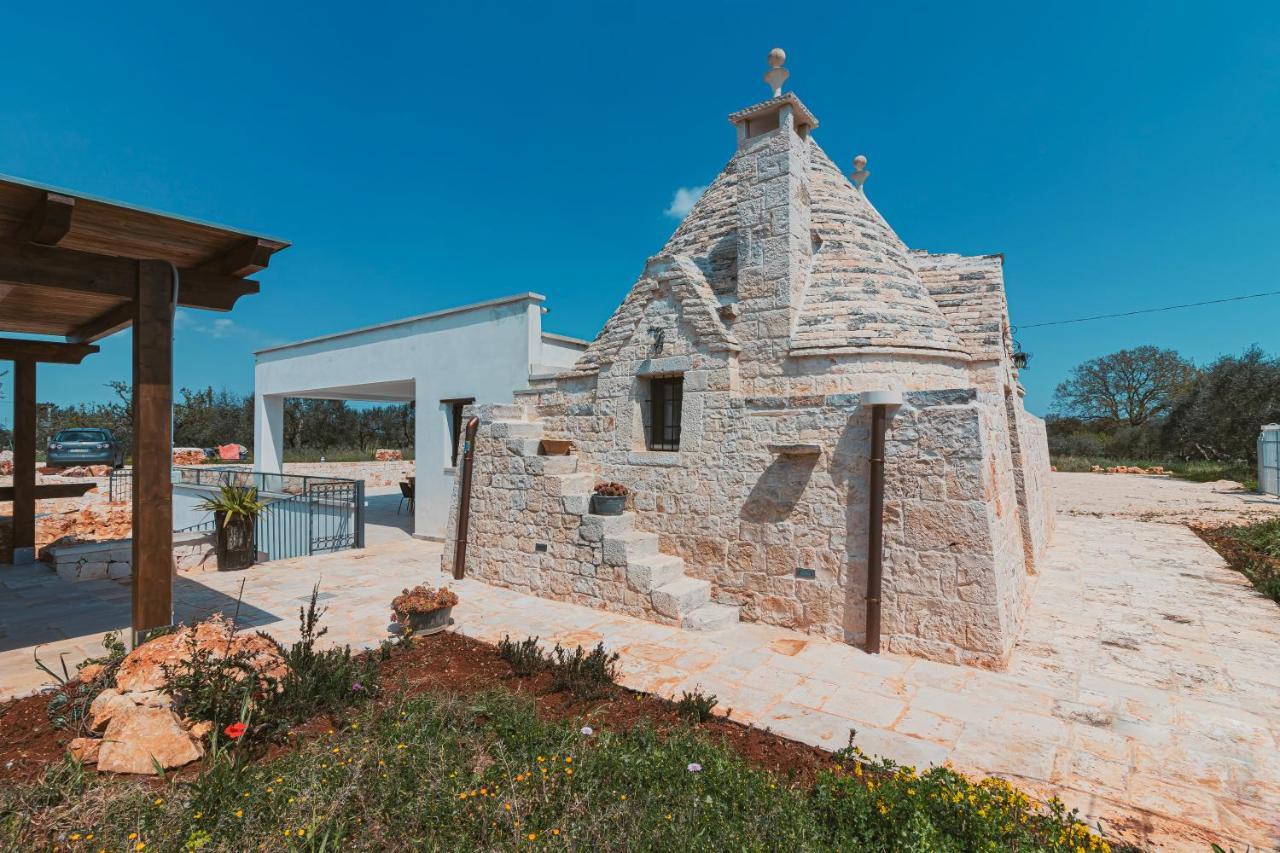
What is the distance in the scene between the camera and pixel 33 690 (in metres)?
4.42

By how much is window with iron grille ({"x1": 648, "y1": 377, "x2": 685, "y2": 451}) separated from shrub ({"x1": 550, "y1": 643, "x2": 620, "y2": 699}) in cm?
361

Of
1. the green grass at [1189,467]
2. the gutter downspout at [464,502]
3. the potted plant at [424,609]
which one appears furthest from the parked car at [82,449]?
the green grass at [1189,467]

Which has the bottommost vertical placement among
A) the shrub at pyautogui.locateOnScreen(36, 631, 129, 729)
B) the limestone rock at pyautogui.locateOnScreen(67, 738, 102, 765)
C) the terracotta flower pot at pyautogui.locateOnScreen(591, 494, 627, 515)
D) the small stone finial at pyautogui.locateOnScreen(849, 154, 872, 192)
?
the limestone rock at pyautogui.locateOnScreen(67, 738, 102, 765)

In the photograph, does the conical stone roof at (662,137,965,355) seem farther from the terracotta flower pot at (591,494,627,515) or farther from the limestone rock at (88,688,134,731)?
the limestone rock at (88,688,134,731)

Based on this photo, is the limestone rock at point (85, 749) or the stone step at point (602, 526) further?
the stone step at point (602, 526)

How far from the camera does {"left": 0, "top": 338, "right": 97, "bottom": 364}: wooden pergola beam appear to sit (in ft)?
24.3

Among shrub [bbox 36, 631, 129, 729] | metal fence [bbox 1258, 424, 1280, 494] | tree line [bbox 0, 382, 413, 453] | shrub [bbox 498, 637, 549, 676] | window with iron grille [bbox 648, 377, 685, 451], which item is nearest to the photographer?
shrub [bbox 36, 631, 129, 729]

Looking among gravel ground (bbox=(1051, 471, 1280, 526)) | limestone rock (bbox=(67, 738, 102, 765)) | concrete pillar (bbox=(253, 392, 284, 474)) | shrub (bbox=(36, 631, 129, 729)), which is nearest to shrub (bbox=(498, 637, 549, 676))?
limestone rock (bbox=(67, 738, 102, 765))

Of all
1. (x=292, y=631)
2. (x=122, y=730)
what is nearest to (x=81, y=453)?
(x=292, y=631)

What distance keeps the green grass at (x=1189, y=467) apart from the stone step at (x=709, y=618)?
24.0 meters

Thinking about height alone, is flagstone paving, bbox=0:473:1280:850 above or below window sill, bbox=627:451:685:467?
below

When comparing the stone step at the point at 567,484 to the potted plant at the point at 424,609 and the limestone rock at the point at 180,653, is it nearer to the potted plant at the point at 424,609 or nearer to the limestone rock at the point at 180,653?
the potted plant at the point at 424,609

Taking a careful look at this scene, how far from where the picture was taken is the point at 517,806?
2.98m

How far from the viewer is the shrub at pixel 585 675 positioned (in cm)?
457
